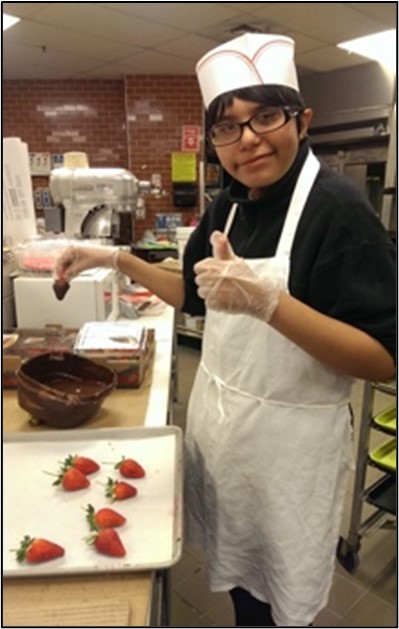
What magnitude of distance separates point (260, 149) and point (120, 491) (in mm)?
772

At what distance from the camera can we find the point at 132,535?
0.85 metres

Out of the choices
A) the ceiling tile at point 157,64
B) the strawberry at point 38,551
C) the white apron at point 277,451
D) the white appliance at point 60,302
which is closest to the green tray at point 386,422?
the white apron at point 277,451

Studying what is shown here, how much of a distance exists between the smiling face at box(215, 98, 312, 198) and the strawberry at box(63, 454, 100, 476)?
0.72 m

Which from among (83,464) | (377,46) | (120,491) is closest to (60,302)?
(83,464)

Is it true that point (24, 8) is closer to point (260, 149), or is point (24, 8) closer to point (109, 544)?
point (260, 149)

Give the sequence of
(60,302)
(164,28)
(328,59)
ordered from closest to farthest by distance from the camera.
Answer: (60,302), (164,28), (328,59)

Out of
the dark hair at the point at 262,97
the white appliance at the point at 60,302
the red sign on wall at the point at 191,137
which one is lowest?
the white appliance at the point at 60,302

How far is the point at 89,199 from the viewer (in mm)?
2711

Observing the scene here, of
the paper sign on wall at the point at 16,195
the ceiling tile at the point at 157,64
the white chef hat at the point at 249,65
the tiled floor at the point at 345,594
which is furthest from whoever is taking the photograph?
the ceiling tile at the point at 157,64

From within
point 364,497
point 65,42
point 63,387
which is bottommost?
point 364,497

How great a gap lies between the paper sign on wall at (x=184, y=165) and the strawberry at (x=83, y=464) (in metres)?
5.46

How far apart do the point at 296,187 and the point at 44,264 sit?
3.97ft

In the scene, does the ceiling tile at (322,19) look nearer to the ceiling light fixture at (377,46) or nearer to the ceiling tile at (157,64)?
the ceiling light fixture at (377,46)

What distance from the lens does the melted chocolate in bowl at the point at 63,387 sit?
1.20m
